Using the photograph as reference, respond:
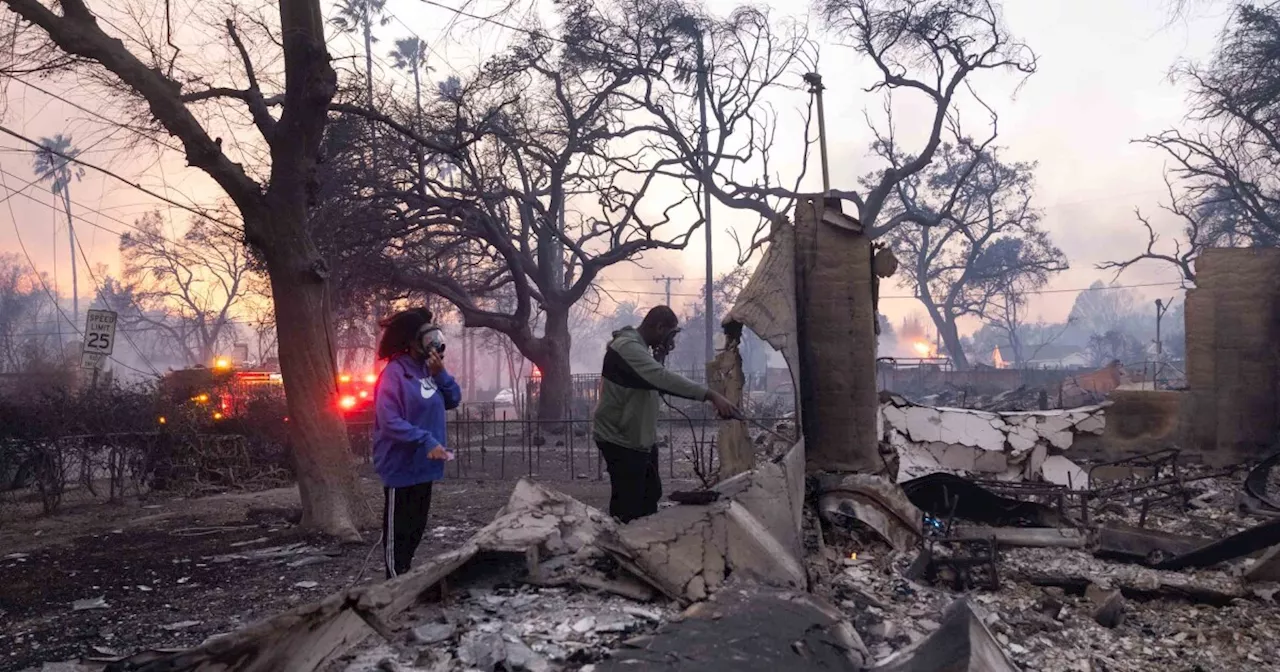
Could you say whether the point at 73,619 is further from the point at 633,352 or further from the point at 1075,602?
the point at 1075,602

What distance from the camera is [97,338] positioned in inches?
495

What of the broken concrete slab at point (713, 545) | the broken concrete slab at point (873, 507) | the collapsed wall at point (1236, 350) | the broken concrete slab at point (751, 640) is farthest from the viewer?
the collapsed wall at point (1236, 350)

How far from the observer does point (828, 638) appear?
10.1 ft

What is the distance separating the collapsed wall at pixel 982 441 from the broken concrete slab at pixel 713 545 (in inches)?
201

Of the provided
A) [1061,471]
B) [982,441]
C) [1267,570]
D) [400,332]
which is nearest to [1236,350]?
[1061,471]

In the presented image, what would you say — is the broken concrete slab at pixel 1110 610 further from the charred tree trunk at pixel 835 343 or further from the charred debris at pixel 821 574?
the charred tree trunk at pixel 835 343

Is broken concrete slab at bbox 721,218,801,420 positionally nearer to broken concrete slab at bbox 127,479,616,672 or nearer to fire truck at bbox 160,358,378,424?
broken concrete slab at bbox 127,479,616,672

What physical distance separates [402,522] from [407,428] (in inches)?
22.4

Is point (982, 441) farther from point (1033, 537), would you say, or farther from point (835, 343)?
point (835, 343)

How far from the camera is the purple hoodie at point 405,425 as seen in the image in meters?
4.31

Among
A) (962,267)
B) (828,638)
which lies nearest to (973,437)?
(828,638)

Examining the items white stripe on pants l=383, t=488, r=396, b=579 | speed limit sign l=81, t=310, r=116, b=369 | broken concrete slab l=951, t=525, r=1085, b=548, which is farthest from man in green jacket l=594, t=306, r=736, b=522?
speed limit sign l=81, t=310, r=116, b=369

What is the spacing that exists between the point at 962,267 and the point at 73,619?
43.2 meters

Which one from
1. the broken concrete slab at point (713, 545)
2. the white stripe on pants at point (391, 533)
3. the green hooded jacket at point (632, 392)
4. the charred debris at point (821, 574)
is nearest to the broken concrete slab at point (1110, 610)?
the charred debris at point (821, 574)
